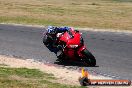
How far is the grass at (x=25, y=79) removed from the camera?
36.4ft

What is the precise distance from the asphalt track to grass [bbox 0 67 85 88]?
2.01m

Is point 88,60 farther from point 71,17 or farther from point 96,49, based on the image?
point 71,17

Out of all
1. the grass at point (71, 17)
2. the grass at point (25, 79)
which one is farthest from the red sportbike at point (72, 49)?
the grass at point (71, 17)

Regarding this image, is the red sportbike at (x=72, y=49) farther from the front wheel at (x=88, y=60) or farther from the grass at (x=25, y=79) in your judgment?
the grass at (x=25, y=79)

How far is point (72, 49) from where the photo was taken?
15.1m

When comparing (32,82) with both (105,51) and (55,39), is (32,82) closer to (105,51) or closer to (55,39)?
(55,39)

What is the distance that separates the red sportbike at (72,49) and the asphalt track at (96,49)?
45cm

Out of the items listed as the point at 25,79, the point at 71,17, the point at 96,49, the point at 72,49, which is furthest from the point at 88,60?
the point at 71,17

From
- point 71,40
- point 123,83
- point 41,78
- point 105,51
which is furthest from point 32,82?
point 105,51

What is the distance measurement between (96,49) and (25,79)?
7.19 meters

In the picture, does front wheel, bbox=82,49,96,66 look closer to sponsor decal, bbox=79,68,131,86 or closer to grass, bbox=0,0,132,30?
sponsor decal, bbox=79,68,131,86

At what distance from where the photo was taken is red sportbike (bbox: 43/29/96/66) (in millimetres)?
15039

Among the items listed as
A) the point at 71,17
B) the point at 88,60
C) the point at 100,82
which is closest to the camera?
the point at 100,82

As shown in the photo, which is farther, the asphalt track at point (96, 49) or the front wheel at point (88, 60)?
the front wheel at point (88, 60)
